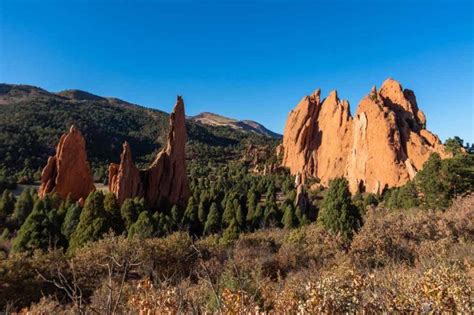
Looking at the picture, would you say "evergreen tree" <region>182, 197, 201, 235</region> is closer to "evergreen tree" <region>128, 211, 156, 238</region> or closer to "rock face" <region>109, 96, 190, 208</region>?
"rock face" <region>109, 96, 190, 208</region>

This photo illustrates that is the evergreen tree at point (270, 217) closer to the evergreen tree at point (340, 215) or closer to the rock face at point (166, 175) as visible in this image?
the evergreen tree at point (340, 215)

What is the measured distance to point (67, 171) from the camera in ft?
131

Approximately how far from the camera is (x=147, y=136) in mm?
139000

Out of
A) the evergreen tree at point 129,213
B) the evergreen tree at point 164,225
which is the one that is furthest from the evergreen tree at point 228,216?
the evergreen tree at point 129,213

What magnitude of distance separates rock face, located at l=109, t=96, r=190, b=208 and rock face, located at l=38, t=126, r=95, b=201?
12.0 ft

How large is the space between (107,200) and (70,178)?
925 cm

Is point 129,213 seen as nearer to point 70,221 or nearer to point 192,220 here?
point 70,221

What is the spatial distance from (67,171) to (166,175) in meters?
12.5

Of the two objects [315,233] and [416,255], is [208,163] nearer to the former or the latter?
[315,233]

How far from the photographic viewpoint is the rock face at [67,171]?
39.5 m

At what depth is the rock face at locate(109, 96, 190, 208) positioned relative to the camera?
42938 mm

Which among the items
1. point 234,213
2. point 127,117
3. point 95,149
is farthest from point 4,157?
point 127,117

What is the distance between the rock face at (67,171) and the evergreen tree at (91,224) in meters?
11.9

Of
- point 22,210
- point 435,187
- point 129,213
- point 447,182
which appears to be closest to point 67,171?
point 22,210
